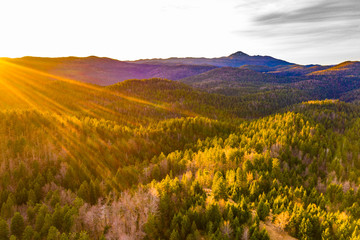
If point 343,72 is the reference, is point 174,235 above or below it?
below

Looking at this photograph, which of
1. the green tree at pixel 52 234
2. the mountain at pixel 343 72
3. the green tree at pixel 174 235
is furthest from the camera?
Result: the mountain at pixel 343 72

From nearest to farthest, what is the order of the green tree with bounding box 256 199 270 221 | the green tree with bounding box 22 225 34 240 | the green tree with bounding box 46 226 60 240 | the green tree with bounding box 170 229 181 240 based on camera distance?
the green tree with bounding box 46 226 60 240, the green tree with bounding box 22 225 34 240, the green tree with bounding box 170 229 181 240, the green tree with bounding box 256 199 270 221

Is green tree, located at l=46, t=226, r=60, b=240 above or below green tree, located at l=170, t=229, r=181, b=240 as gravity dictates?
above

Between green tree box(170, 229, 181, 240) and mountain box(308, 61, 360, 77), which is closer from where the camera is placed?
green tree box(170, 229, 181, 240)

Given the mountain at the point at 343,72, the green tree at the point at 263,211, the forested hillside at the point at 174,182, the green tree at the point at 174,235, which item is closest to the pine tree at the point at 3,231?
the forested hillside at the point at 174,182

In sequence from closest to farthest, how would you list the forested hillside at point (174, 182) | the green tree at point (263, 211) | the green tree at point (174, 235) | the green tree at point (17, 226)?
1. the green tree at point (174, 235)
2. the green tree at point (17, 226)
3. the forested hillside at point (174, 182)
4. the green tree at point (263, 211)

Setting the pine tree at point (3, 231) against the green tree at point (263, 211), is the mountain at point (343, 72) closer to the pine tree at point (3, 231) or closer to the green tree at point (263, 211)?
the green tree at point (263, 211)

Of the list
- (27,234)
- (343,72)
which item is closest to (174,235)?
(27,234)

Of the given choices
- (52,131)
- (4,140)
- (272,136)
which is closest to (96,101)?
(52,131)

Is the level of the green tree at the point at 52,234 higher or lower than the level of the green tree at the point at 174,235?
higher

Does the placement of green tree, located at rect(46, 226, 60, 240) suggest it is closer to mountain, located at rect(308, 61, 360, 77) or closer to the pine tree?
the pine tree

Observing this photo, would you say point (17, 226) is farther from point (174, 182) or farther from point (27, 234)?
point (174, 182)

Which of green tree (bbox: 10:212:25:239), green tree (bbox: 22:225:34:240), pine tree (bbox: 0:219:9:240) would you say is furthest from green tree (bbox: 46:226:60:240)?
pine tree (bbox: 0:219:9:240)
